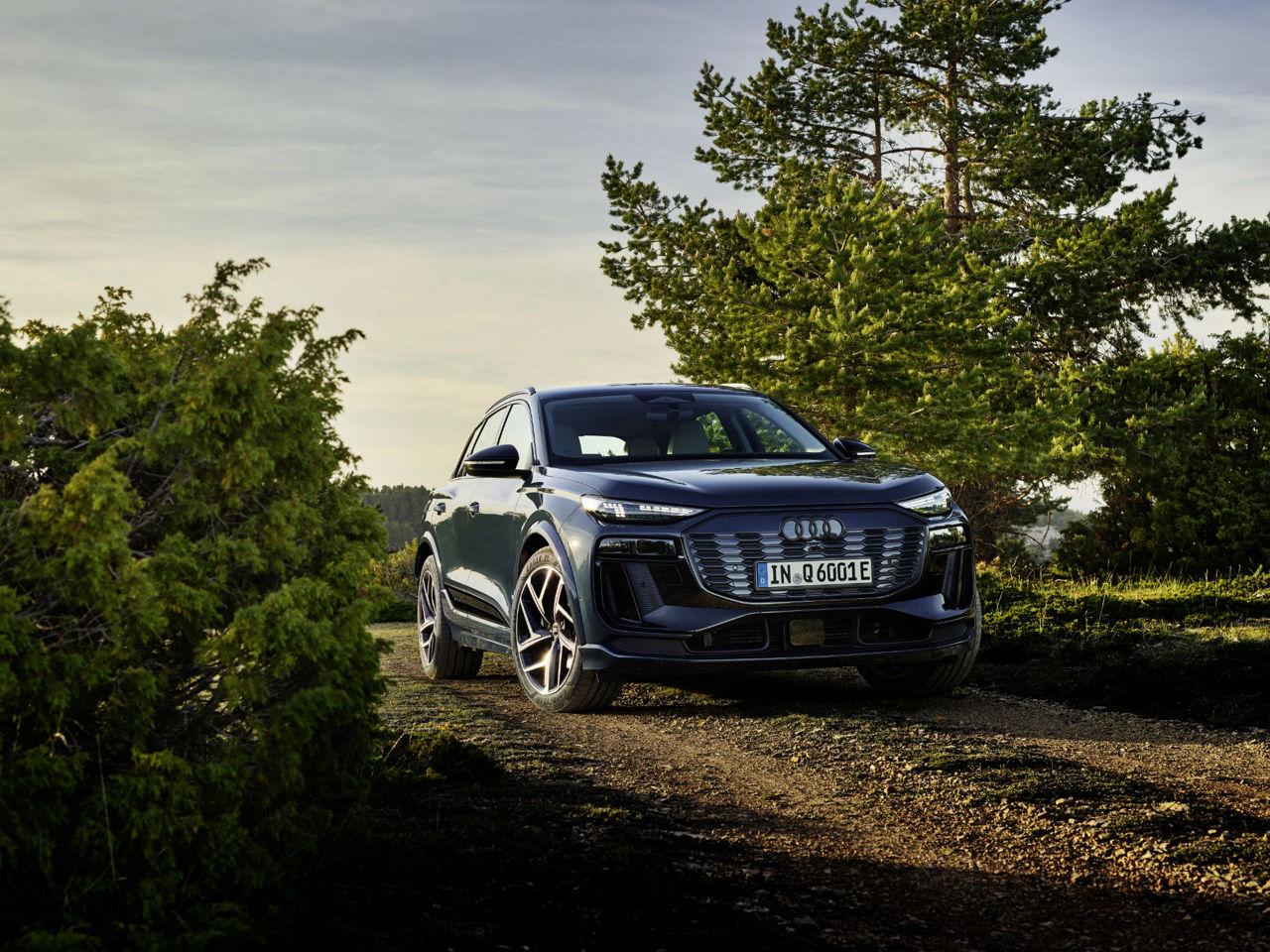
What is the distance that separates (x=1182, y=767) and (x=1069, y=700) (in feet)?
6.37

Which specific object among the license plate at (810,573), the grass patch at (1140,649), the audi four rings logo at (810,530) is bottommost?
the grass patch at (1140,649)

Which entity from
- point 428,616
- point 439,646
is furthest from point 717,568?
point 428,616

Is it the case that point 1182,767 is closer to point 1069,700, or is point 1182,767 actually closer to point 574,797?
point 1069,700

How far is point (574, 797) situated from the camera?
455 centimetres

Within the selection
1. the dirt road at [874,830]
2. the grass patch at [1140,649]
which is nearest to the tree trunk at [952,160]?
the grass patch at [1140,649]

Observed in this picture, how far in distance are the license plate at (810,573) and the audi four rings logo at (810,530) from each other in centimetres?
12

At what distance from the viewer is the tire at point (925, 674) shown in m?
6.87

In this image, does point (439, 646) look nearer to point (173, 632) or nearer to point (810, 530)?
point (810, 530)

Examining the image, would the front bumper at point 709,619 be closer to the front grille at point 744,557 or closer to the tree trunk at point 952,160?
the front grille at point 744,557

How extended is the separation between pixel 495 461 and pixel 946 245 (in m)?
24.5

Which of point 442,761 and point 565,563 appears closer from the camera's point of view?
point 442,761

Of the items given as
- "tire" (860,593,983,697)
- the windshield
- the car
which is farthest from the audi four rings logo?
the windshield

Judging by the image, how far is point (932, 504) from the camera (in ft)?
21.8

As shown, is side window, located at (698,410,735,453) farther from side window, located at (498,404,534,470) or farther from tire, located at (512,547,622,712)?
tire, located at (512,547,622,712)
